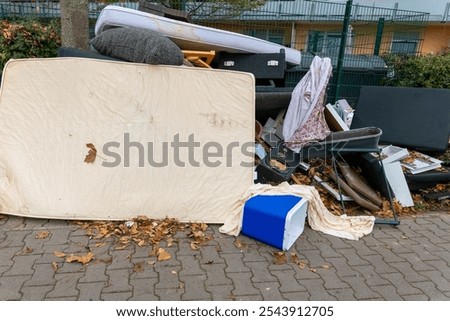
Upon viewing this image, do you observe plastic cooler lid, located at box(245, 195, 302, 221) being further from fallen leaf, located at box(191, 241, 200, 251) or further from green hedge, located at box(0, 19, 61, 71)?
green hedge, located at box(0, 19, 61, 71)

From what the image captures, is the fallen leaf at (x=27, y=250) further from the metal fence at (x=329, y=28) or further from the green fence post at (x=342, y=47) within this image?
the green fence post at (x=342, y=47)

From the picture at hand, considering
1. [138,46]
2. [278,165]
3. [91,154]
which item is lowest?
[278,165]

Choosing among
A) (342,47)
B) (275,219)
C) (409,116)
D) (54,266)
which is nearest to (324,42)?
(342,47)

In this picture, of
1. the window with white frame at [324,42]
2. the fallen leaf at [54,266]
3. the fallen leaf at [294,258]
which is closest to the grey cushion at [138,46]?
the fallen leaf at [54,266]

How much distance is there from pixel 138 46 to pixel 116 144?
0.94 meters

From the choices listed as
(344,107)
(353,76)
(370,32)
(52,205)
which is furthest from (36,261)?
(370,32)

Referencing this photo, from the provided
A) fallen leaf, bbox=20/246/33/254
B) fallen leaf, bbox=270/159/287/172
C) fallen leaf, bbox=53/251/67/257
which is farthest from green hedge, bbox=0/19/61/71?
fallen leaf, bbox=270/159/287/172

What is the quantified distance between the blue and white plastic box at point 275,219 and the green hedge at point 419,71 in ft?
12.6

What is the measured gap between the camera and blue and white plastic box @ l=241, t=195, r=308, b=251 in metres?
2.66

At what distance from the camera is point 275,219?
2660 mm

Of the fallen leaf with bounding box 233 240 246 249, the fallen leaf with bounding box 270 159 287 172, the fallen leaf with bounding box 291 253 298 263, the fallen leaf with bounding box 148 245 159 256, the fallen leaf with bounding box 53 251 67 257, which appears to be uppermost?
the fallen leaf with bounding box 270 159 287 172

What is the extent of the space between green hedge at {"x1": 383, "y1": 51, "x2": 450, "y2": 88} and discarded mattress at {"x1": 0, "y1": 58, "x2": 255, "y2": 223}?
388 cm

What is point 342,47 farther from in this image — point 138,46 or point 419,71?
point 138,46

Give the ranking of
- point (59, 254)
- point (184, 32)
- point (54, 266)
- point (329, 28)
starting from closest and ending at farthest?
1. point (54, 266)
2. point (59, 254)
3. point (184, 32)
4. point (329, 28)
